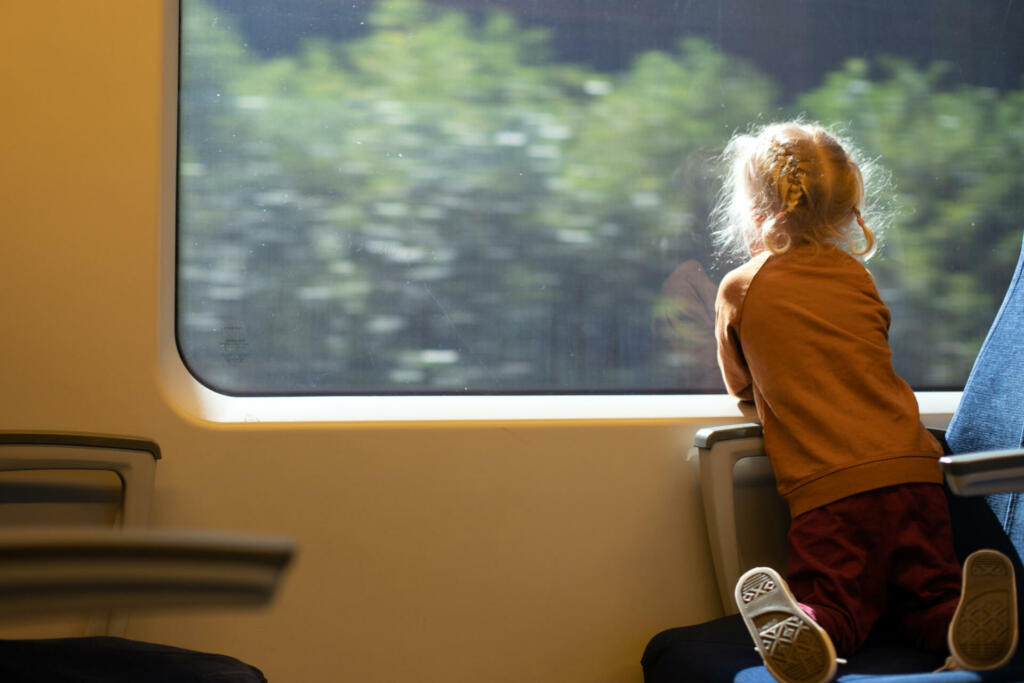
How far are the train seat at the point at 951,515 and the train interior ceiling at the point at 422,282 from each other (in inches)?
5.6

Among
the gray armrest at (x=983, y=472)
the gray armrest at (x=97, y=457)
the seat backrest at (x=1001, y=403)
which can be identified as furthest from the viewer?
the seat backrest at (x=1001, y=403)

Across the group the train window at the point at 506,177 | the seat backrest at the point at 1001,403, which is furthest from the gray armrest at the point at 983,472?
the train window at the point at 506,177

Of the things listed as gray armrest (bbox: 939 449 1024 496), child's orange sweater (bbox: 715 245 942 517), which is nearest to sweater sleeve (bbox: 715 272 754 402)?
child's orange sweater (bbox: 715 245 942 517)

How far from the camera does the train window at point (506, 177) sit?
168 cm

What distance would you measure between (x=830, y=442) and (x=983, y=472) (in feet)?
1.81

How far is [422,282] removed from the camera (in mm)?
1751

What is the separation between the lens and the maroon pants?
4.27ft

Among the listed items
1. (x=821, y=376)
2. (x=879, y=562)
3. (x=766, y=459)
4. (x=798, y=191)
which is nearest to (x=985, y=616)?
(x=879, y=562)

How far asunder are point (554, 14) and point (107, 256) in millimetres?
992

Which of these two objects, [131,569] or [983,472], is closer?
[131,569]

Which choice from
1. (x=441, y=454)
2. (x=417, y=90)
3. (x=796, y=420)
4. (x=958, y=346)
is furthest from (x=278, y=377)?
(x=958, y=346)

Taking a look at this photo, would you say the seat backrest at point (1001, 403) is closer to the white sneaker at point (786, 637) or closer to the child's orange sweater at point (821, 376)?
the child's orange sweater at point (821, 376)

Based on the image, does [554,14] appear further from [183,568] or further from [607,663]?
[183,568]

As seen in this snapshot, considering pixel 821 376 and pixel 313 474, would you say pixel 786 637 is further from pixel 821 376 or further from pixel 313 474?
pixel 313 474
